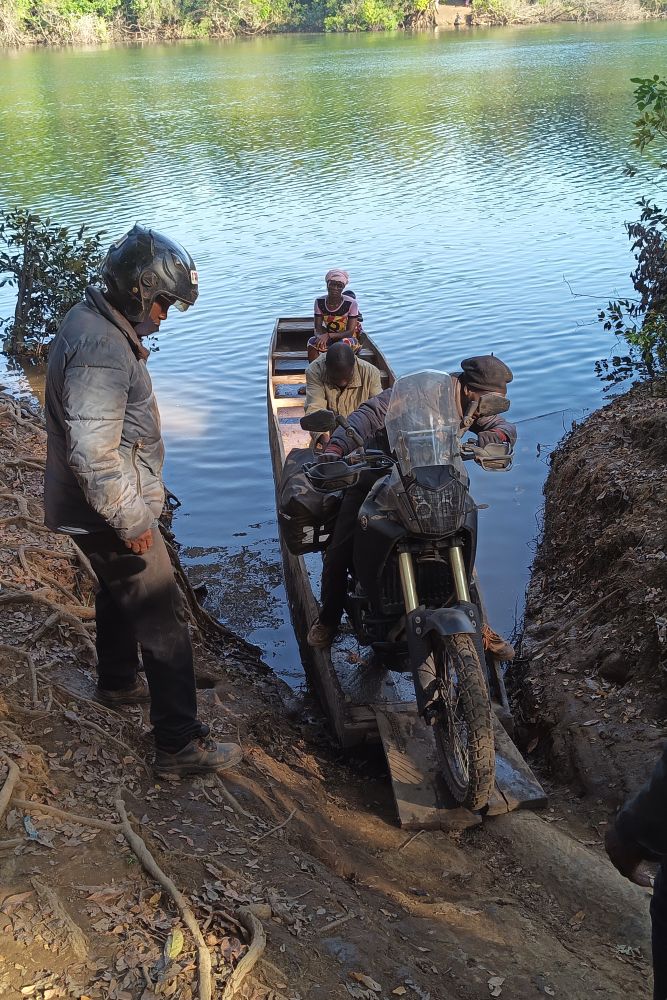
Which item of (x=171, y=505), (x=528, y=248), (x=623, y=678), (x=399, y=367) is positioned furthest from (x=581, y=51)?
(x=623, y=678)

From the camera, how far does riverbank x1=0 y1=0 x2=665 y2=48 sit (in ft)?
167

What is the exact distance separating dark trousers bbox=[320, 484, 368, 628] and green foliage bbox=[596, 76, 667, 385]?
520 cm

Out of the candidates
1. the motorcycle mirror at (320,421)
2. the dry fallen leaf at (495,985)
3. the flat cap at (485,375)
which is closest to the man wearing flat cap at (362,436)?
the flat cap at (485,375)

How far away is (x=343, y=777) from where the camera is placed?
4738mm

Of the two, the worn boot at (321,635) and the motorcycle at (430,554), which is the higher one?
the motorcycle at (430,554)

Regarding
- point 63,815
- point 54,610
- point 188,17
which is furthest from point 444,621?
point 188,17

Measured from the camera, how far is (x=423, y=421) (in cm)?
423

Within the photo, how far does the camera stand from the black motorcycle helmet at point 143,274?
11.8ft

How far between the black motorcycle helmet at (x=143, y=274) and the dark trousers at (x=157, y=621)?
906 mm

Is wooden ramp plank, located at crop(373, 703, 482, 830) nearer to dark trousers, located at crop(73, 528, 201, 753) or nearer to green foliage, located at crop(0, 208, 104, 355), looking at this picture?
dark trousers, located at crop(73, 528, 201, 753)

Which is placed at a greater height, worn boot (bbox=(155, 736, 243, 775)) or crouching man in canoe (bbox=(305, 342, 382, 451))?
crouching man in canoe (bbox=(305, 342, 382, 451))

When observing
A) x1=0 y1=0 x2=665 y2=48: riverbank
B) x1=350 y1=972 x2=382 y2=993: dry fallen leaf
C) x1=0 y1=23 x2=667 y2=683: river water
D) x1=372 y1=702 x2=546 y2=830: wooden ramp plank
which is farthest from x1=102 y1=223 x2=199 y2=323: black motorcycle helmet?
x1=0 y1=0 x2=665 y2=48: riverbank

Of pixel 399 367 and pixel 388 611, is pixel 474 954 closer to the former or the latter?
pixel 388 611

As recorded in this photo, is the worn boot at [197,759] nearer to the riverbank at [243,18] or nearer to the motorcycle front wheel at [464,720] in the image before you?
the motorcycle front wheel at [464,720]
